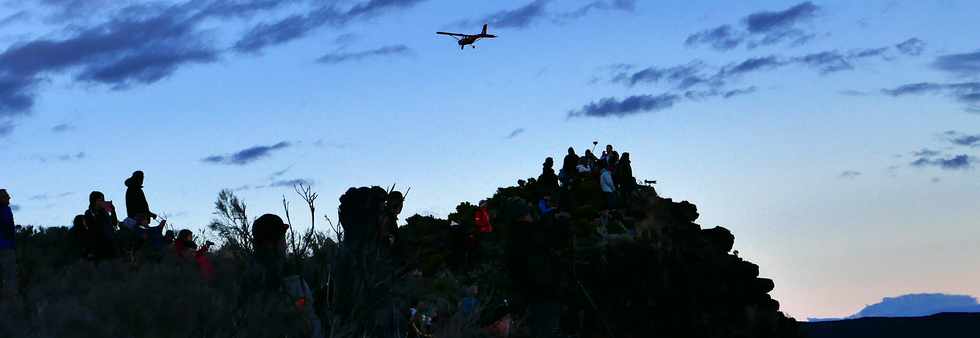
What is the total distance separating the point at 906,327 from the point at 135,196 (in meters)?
12.1

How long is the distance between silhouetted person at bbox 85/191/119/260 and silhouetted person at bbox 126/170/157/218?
46 cm

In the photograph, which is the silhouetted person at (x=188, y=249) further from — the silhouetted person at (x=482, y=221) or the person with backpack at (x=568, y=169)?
the person with backpack at (x=568, y=169)

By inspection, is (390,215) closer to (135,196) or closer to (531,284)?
(531,284)

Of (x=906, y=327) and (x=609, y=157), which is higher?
(x=609, y=157)

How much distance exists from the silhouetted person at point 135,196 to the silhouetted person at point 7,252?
3.21 meters

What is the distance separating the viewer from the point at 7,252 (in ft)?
53.8

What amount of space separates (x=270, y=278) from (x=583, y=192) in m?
20.3

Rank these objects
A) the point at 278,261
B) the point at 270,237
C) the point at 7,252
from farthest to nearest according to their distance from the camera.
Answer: the point at 7,252
the point at 278,261
the point at 270,237

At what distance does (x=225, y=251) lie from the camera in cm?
1203

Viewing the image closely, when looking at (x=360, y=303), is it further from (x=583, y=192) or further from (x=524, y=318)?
Result: (x=583, y=192)

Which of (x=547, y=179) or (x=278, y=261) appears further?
(x=547, y=179)

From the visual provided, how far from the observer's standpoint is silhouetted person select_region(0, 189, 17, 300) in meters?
16.1

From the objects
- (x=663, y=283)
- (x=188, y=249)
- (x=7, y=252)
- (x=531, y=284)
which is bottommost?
(x=663, y=283)

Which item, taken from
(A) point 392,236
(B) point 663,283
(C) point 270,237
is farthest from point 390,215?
(B) point 663,283
